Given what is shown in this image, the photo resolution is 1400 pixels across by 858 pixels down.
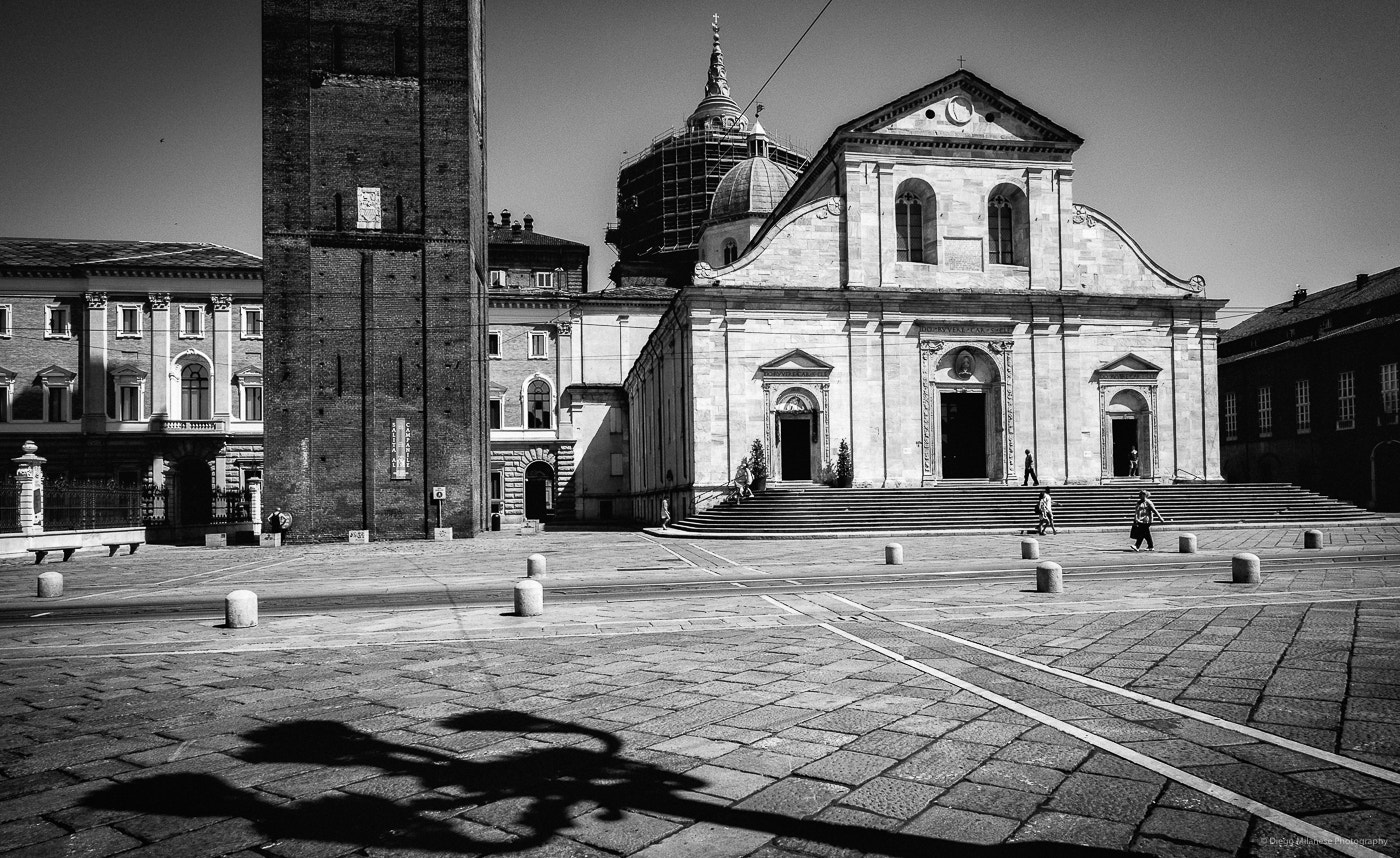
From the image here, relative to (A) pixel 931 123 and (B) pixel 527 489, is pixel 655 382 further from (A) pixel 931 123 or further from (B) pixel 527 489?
(A) pixel 931 123

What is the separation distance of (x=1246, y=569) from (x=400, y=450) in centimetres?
2730

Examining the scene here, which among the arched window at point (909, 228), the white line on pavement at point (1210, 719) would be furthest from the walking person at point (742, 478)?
the white line on pavement at point (1210, 719)

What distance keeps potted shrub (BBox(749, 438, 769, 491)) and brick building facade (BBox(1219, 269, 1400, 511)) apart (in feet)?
90.9

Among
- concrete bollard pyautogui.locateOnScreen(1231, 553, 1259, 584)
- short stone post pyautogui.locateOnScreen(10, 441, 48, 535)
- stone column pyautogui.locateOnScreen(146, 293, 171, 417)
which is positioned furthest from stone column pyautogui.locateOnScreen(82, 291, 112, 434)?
concrete bollard pyautogui.locateOnScreen(1231, 553, 1259, 584)

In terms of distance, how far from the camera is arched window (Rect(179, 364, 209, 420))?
1930 inches

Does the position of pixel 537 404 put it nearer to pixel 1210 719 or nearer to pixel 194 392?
pixel 194 392

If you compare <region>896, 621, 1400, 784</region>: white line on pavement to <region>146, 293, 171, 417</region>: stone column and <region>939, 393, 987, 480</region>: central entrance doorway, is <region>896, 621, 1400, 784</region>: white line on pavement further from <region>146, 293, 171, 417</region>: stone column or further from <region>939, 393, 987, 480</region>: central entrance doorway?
<region>146, 293, 171, 417</region>: stone column

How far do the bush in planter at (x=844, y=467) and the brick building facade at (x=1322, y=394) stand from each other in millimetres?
24390

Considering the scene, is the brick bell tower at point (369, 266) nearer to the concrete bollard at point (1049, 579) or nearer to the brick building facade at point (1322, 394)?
the concrete bollard at point (1049, 579)

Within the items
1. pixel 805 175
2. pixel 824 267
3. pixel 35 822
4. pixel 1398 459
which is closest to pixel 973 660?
pixel 35 822

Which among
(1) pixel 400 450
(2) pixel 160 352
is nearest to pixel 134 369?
(2) pixel 160 352

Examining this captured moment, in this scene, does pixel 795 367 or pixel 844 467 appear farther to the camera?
pixel 795 367

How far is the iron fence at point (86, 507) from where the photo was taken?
27938 mm

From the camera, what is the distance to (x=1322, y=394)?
4419 centimetres
